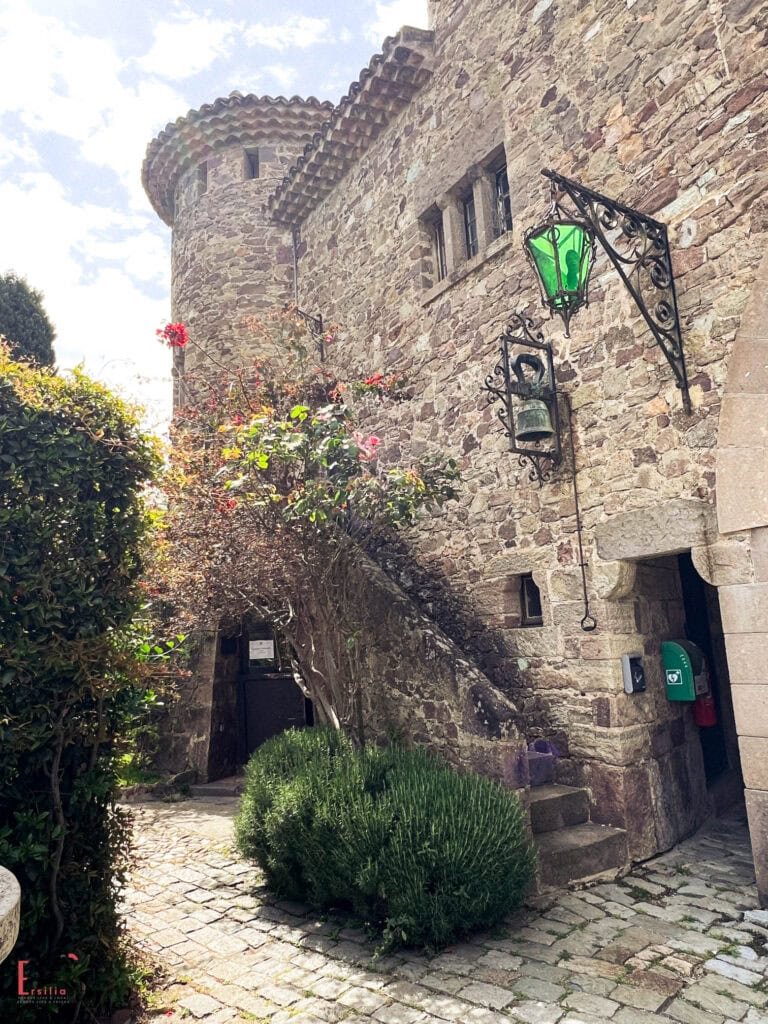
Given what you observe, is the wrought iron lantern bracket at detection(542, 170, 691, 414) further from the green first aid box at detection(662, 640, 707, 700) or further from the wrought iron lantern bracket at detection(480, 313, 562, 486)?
the green first aid box at detection(662, 640, 707, 700)

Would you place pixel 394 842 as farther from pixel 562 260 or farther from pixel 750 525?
pixel 562 260

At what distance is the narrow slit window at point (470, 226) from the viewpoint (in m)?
6.73

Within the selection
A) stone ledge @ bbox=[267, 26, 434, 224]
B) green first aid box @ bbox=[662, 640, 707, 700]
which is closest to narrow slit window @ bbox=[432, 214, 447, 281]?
stone ledge @ bbox=[267, 26, 434, 224]

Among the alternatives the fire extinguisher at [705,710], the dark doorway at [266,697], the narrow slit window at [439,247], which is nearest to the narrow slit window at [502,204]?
the narrow slit window at [439,247]

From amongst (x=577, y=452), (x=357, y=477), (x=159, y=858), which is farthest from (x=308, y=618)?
(x=577, y=452)

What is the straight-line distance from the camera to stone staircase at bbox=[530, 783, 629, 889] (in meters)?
4.29

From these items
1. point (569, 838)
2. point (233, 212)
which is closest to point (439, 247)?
point (233, 212)

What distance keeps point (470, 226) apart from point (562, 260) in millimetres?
2896

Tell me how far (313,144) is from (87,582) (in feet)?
24.2

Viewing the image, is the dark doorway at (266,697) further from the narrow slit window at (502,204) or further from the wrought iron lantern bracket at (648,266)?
the wrought iron lantern bracket at (648,266)

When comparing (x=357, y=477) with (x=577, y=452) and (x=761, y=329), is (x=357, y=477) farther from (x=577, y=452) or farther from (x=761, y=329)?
(x=761, y=329)

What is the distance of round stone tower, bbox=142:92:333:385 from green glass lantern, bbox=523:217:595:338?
22.0 ft

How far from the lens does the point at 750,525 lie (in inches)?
155

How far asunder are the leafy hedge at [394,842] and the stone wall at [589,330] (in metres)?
1.31
